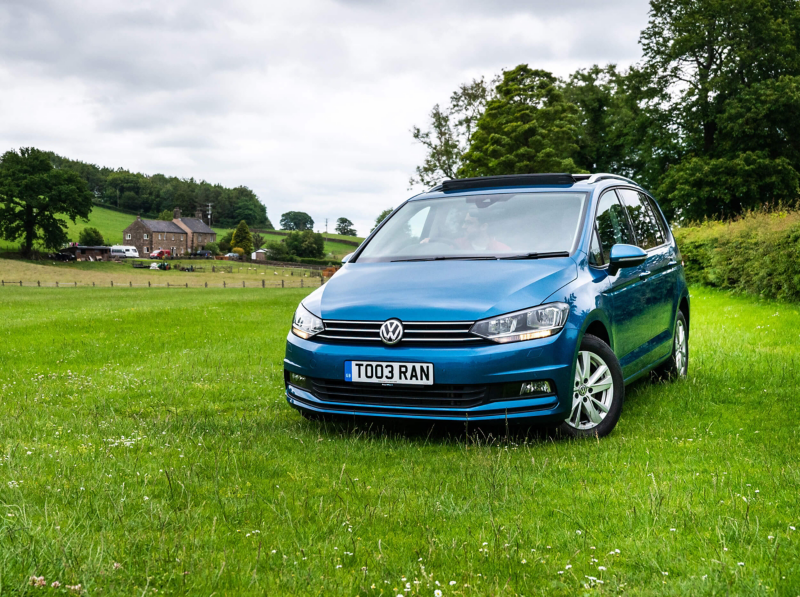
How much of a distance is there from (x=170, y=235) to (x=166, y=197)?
2358cm

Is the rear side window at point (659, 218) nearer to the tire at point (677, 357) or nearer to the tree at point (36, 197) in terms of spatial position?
the tire at point (677, 357)

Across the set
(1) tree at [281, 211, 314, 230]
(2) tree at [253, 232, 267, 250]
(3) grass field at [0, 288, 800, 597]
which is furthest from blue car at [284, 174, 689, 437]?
(1) tree at [281, 211, 314, 230]

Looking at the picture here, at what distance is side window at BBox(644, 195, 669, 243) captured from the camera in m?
8.41

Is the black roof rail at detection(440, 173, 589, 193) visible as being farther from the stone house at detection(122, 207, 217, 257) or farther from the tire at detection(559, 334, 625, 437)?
the stone house at detection(122, 207, 217, 257)

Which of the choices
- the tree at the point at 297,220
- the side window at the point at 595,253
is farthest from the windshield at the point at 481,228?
the tree at the point at 297,220

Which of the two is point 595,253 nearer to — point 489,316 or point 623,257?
point 623,257

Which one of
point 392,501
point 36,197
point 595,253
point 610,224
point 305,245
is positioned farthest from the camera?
point 305,245

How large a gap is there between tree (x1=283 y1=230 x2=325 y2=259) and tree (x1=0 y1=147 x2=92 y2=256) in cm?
4216

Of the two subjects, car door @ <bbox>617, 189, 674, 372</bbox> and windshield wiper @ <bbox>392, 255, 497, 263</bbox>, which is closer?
windshield wiper @ <bbox>392, 255, 497, 263</bbox>

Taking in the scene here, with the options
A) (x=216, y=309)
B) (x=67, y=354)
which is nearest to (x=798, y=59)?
(x=216, y=309)

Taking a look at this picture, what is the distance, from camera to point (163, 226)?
491 ft

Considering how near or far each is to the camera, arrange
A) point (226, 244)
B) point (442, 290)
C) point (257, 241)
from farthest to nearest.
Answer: point (257, 241), point (226, 244), point (442, 290)

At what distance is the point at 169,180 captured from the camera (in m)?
182

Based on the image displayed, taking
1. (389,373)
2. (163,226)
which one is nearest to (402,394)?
(389,373)
